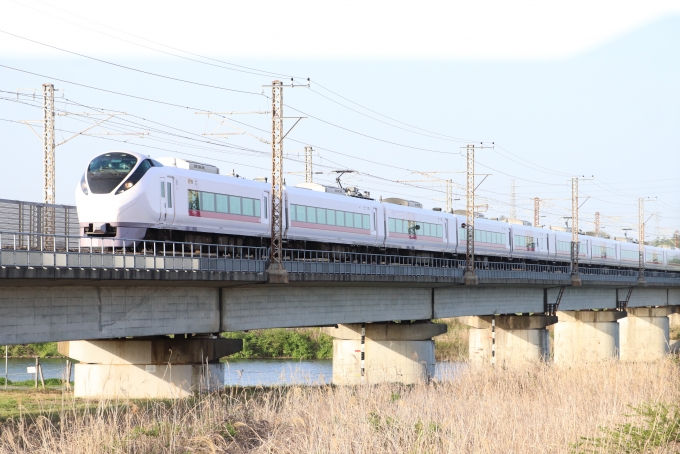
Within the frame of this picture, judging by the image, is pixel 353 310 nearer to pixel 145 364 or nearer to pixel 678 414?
pixel 145 364

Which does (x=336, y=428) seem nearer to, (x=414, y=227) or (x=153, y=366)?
(x=153, y=366)

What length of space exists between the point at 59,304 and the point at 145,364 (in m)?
7.88

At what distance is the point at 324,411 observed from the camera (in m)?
19.0

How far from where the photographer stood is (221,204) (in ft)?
115

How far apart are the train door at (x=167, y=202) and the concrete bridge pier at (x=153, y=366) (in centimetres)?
418

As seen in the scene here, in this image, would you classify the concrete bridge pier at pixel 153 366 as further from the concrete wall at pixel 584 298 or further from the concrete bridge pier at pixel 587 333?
the concrete bridge pier at pixel 587 333

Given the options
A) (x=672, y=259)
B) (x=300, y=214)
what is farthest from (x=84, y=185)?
(x=672, y=259)

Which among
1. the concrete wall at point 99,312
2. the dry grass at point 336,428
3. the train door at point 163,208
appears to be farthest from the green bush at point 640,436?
the train door at point 163,208

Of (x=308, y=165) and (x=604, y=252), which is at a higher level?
(x=308, y=165)

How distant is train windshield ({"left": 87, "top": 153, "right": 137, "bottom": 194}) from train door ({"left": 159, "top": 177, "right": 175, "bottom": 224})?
131 centimetres

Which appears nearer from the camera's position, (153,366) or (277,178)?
(153,366)

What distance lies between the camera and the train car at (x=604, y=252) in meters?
78.3

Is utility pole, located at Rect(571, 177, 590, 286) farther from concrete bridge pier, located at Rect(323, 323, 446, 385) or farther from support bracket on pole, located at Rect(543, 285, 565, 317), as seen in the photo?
concrete bridge pier, located at Rect(323, 323, 446, 385)

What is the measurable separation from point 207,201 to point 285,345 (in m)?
46.5
